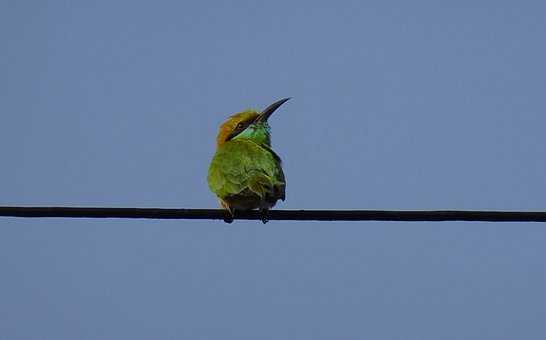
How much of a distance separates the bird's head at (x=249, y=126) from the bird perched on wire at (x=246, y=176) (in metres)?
0.19

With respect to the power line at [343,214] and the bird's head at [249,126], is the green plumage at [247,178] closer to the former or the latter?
the bird's head at [249,126]

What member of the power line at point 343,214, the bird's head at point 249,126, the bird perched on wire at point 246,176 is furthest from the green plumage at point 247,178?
the power line at point 343,214

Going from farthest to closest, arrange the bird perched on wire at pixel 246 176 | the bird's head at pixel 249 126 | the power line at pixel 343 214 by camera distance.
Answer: the bird's head at pixel 249 126 < the bird perched on wire at pixel 246 176 < the power line at pixel 343 214

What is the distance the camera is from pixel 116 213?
476 centimetres

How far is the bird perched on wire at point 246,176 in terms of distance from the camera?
6.87 metres

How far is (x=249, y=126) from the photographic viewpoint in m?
8.80

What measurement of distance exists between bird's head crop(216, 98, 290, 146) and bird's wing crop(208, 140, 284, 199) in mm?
777

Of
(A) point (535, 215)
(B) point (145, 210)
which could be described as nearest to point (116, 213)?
(B) point (145, 210)

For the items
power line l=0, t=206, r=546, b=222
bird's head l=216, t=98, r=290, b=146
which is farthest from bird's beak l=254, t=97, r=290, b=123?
power line l=0, t=206, r=546, b=222

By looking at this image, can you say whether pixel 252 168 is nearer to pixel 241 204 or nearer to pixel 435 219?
pixel 241 204

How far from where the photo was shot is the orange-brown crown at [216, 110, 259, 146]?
888 cm

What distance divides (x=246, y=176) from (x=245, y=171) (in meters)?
0.10

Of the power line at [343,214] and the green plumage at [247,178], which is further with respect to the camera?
the green plumage at [247,178]

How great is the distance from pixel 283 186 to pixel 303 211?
2.17m
